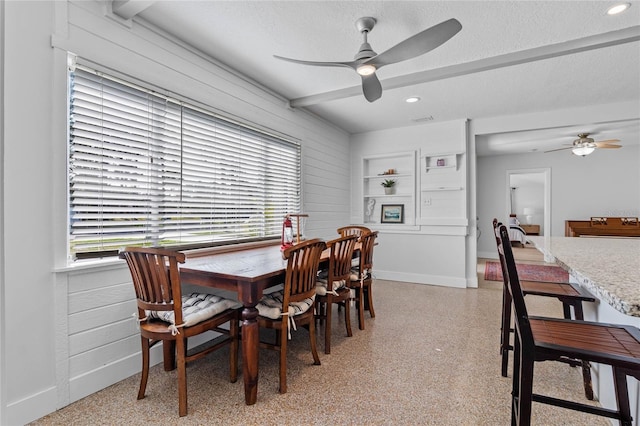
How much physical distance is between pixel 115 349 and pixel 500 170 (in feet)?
27.0

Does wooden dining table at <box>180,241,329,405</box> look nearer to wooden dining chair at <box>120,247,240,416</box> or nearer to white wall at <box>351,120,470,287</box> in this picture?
wooden dining chair at <box>120,247,240,416</box>

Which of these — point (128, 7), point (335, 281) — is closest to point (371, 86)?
point (335, 281)

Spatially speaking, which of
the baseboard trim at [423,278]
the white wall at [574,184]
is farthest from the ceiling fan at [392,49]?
the white wall at [574,184]

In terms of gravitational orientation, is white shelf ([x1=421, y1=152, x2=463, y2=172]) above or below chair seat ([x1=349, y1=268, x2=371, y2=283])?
above

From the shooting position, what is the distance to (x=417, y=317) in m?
3.38

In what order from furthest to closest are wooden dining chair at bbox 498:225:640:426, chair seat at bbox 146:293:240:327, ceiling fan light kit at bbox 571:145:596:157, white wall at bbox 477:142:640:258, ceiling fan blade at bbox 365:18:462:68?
1. white wall at bbox 477:142:640:258
2. ceiling fan light kit at bbox 571:145:596:157
3. ceiling fan blade at bbox 365:18:462:68
4. chair seat at bbox 146:293:240:327
5. wooden dining chair at bbox 498:225:640:426

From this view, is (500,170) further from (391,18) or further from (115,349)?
(115,349)

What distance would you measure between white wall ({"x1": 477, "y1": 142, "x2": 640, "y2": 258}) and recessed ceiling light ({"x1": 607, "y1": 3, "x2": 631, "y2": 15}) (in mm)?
5843

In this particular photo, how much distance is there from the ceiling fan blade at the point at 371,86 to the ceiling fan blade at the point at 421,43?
21 centimetres

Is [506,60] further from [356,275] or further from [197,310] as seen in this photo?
[197,310]

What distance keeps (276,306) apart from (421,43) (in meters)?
1.96

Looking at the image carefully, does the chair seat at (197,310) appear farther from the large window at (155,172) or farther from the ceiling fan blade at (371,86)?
the ceiling fan blade at (371,86)

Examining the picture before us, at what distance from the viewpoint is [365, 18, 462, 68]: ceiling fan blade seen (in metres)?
1.94

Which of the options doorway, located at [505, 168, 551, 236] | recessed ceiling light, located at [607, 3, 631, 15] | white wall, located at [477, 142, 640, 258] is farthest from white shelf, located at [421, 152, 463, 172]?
doorway, located at [505, 168, 551, 236]
